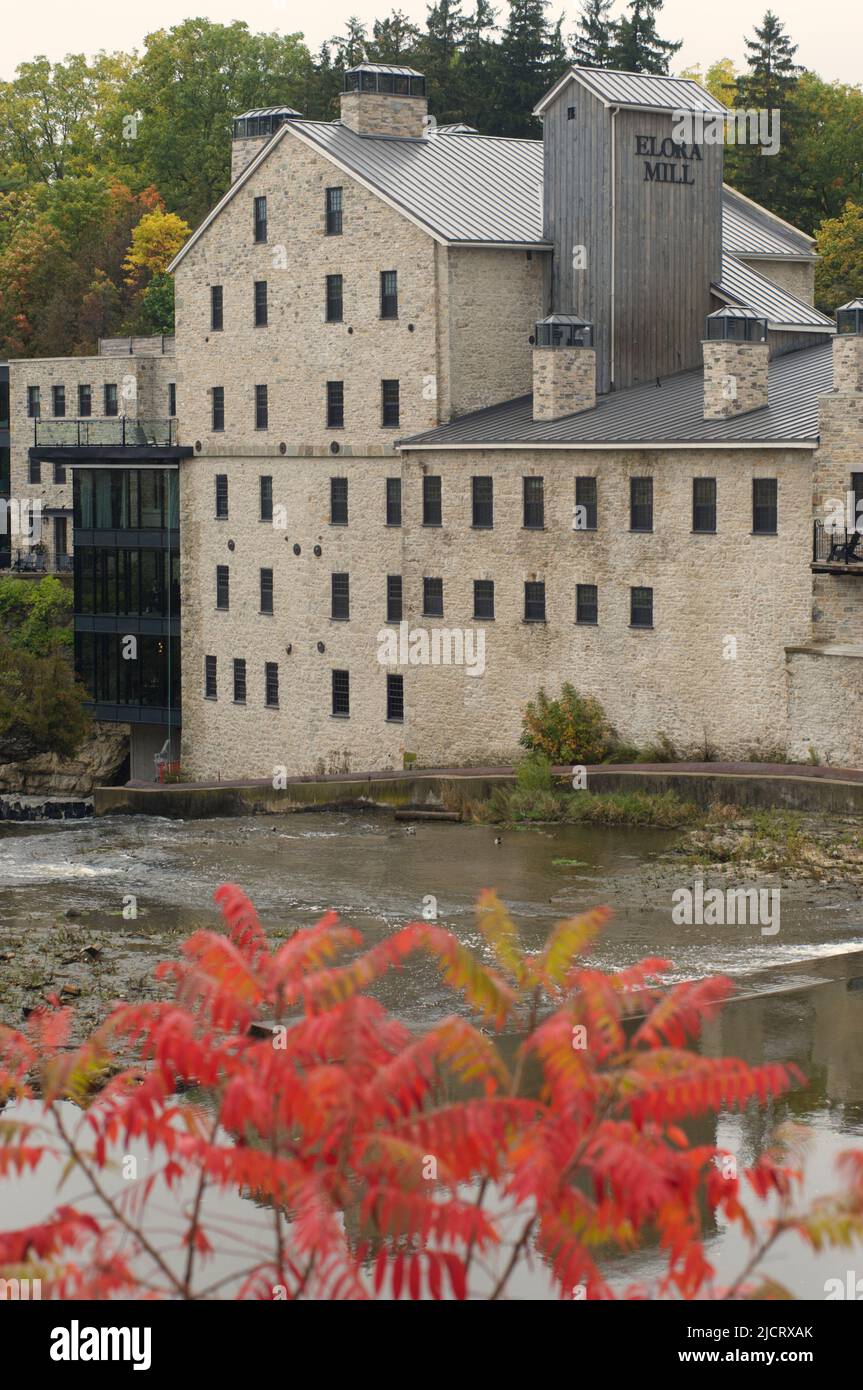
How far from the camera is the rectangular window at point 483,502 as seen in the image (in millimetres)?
47750

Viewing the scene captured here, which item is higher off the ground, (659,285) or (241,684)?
(659,285)

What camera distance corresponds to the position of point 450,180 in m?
53.4

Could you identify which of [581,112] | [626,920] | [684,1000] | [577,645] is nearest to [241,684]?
[577,645]

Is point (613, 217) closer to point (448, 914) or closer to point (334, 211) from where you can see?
point (334, 211)

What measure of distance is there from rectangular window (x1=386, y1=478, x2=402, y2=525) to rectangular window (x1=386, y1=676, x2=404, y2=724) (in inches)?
154

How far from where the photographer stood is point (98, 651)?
62.9m

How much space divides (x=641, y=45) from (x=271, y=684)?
4399 centimetres

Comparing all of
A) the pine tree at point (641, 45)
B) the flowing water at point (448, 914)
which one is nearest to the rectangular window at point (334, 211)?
the flowing water at point (448, 914)

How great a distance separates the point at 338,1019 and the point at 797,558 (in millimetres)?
32844

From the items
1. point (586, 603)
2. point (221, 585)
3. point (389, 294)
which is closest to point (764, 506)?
point (586, 603)

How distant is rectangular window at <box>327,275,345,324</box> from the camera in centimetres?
5256

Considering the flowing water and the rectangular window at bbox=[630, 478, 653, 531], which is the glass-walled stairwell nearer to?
the flowing water

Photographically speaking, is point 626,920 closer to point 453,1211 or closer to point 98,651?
point 453,1211

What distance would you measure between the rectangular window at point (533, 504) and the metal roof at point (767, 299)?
7.62 metres
